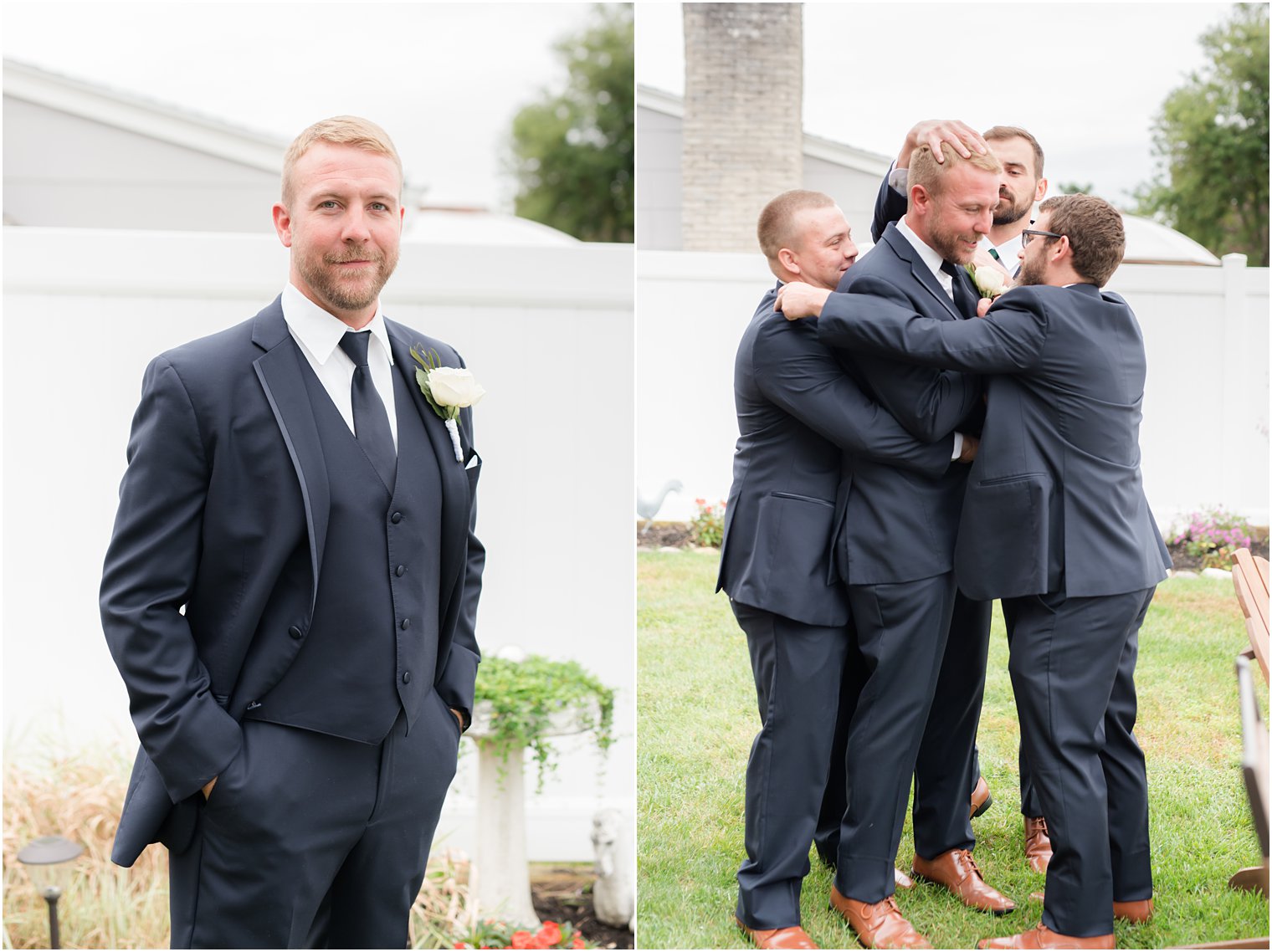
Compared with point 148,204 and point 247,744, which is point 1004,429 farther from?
point 148,204

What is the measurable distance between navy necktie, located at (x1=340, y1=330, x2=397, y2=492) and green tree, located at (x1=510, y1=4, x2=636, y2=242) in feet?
88.5

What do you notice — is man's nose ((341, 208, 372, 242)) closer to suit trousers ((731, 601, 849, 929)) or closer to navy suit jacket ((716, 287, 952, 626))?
navy suit jacket ((716, 287, 952, 626))

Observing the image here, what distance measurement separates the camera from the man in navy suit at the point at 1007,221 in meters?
3.31

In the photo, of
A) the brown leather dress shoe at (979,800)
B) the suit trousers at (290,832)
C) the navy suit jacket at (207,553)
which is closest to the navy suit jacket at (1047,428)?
the brown leather dress shoe at (979,800)

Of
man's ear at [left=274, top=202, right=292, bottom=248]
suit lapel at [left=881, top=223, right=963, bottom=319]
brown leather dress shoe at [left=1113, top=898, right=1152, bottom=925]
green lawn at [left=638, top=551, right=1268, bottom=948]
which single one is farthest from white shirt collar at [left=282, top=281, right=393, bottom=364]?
brown leather dress shoe at [left=1113, top=898, right=1152, bottom=925]

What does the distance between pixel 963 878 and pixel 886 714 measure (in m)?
0.76

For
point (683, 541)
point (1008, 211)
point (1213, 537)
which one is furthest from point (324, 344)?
point (1213, 537)

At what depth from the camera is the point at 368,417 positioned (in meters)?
2.36

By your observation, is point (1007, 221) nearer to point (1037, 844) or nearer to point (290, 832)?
point (1037, 844)

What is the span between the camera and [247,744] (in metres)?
2.24

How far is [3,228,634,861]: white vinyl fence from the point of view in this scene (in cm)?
459

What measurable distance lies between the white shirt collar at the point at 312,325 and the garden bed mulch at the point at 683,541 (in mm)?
3952

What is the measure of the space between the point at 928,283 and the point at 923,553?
77cm

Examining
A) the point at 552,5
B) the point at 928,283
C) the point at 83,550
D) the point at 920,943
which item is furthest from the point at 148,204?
the point at 552,5
